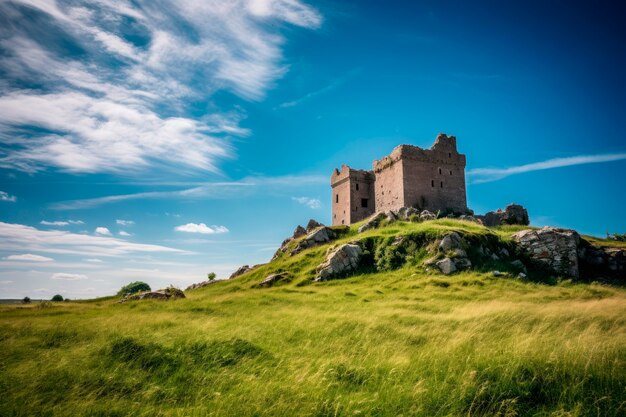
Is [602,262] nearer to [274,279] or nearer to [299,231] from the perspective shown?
[274,279]

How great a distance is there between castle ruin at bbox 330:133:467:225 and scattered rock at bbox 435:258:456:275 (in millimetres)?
20111

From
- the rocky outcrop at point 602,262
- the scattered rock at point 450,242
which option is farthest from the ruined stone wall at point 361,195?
the rocky outcrop at point 602,262

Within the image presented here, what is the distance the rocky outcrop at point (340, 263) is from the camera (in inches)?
1133

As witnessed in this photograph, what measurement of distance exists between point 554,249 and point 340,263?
17.2m

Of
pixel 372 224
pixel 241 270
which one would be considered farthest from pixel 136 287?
pixel 372 224

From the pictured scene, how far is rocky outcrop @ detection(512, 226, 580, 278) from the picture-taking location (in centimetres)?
2617

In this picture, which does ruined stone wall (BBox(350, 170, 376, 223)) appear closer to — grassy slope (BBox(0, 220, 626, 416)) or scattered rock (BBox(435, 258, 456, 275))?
scattered rock (BBox(435, 258, 456, 275))

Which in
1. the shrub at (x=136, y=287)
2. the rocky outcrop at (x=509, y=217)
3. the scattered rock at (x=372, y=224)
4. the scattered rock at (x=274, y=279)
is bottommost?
the shrub at (x=136, y=287)

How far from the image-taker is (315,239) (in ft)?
133

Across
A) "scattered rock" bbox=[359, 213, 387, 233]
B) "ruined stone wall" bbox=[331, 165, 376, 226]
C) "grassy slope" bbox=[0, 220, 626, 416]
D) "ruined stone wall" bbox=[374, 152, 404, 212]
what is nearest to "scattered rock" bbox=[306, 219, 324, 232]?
"ruined stone wall" bbox=[331, 165, 376, 226]

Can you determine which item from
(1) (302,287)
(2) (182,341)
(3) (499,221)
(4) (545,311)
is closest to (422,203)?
(3) (499,221)

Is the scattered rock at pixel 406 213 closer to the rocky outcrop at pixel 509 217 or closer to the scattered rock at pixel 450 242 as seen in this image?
the rocky outcrop at pixel 509 217

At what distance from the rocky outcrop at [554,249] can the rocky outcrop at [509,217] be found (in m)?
15.8

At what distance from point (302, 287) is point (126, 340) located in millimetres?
18268
